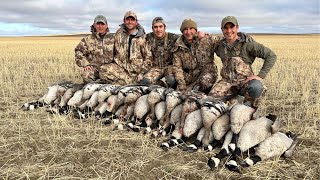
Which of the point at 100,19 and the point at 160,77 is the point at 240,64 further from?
the point at 100,19

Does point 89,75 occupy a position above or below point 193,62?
below

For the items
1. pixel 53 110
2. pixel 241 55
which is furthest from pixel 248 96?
pixel 53 110

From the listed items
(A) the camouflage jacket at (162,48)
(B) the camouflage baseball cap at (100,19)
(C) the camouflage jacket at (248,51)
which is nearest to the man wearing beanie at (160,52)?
(A) the camouflage jacket at (162,48)

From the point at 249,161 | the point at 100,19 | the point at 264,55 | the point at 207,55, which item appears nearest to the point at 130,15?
the point at 100,19

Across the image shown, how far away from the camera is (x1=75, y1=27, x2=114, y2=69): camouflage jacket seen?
7.24 metres

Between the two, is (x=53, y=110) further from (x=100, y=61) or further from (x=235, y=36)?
(x=235, y=36)

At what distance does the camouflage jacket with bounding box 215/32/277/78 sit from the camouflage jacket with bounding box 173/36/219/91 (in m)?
0.43

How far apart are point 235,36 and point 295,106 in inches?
69.6

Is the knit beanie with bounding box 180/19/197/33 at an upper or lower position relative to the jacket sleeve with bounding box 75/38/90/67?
upper

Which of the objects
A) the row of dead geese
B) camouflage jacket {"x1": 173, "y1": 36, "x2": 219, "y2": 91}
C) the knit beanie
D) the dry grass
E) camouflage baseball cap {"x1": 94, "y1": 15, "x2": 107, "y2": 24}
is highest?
camouflage baseball cap {"x1": 94, "y1": 15, "x2": 107, "y2": 24}

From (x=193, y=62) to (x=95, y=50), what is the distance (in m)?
2.23

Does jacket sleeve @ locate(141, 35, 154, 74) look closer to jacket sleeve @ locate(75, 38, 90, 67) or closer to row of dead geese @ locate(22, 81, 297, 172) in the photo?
row of dead geese @ locate(22, 81, 297, 172)

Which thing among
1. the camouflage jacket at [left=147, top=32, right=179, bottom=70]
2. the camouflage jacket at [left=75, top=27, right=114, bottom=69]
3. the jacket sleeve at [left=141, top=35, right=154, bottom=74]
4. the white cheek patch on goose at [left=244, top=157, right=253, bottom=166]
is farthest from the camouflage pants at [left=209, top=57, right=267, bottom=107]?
the camouflage jacket at [left=75, top=27, right=114, bottom=69]

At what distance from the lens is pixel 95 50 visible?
747 cm
